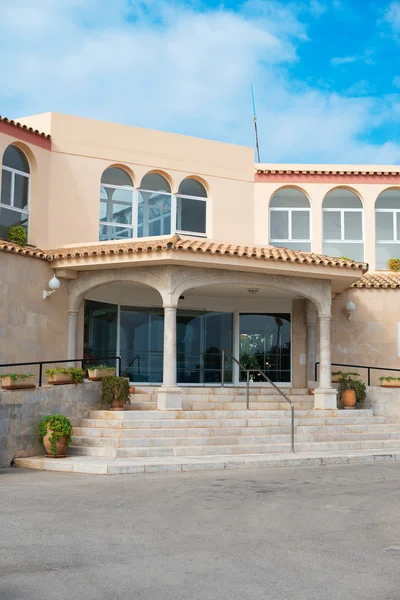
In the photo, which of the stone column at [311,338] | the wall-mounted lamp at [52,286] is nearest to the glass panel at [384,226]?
the stone column at [311,338]

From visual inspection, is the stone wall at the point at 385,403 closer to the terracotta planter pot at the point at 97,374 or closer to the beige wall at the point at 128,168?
the beige wall at the point at 128,168

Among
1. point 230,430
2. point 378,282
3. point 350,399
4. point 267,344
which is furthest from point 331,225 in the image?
point 230,430

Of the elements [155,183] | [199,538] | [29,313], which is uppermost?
[155,183]

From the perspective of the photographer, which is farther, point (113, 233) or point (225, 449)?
point (113, 233)

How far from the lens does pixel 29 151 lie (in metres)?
19.7

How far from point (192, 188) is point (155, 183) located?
1.29 metres

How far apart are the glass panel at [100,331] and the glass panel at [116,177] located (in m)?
3.74

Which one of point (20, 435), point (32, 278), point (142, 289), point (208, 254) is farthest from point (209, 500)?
point (142, 289)

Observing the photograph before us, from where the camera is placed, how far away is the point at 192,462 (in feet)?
44.4

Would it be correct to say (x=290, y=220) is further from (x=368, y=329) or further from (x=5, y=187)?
(x=5, y=187)

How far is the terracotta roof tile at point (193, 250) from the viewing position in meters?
16.5

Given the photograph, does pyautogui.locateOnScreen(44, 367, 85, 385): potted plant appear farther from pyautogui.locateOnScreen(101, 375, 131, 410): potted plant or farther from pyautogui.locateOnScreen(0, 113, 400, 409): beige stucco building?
pyautogui.locateOnScreen(0, 113, 400, 409): beige stucco building

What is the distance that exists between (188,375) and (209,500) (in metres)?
11.7

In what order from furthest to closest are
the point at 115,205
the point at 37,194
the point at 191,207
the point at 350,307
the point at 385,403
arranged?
the point at 191,207, the point at 115,205, the point at 350,307, the point at 37,194, the point at 385,403
